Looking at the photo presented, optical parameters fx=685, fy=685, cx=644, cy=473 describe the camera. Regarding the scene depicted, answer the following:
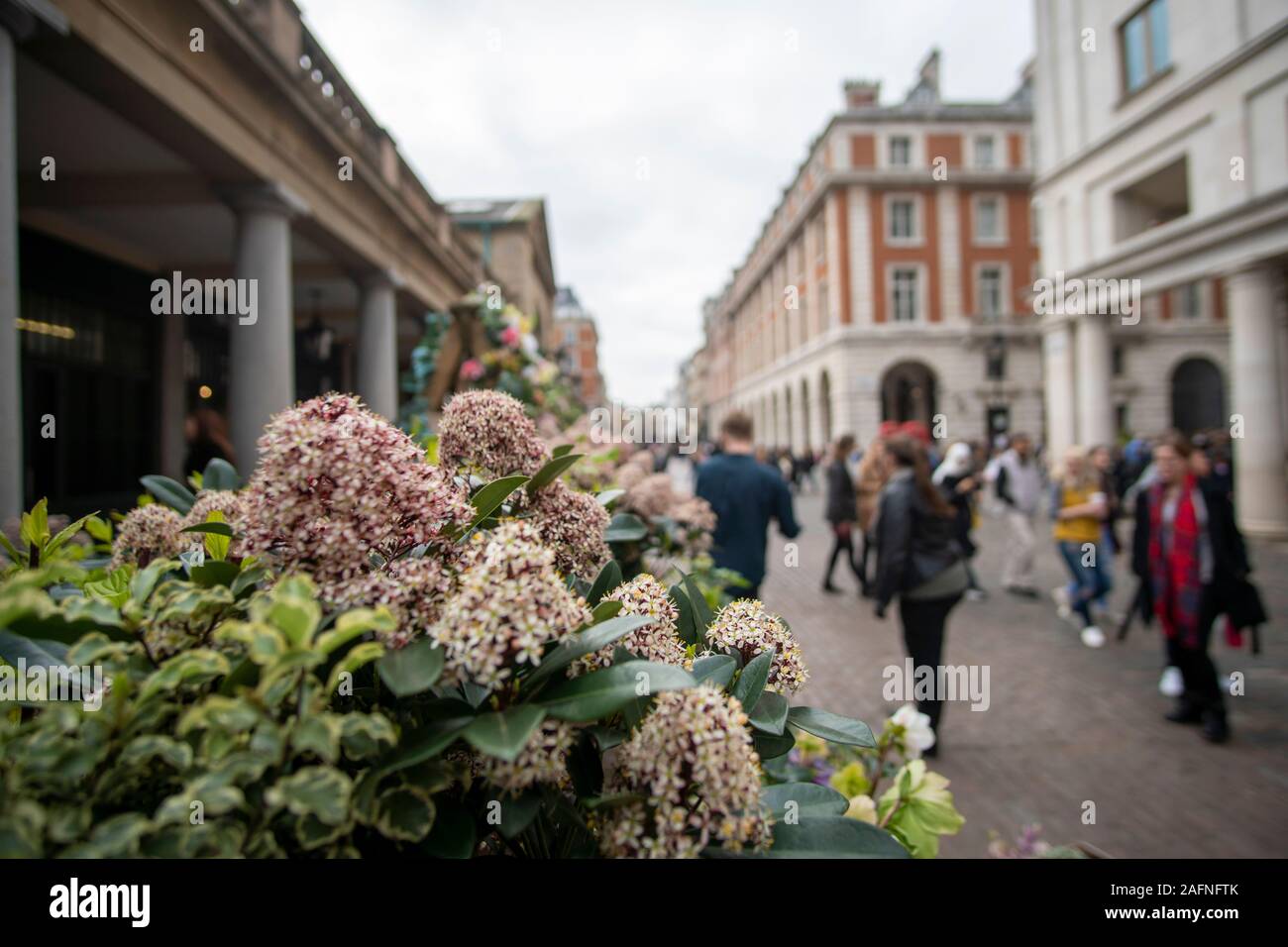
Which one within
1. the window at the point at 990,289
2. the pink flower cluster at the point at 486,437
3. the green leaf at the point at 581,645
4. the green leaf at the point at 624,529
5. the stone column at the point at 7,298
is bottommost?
the green leaf at the point at 581,645

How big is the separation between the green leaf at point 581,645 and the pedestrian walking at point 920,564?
14.1 ft

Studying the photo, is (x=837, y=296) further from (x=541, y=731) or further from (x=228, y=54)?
(x=541, y=731)

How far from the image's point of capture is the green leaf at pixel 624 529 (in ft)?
4.94

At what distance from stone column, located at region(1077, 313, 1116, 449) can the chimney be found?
98.8ft

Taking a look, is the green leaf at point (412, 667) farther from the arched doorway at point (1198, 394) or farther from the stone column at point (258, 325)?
the arched doorway at point (1198, 394)

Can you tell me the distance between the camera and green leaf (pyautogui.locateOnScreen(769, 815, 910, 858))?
2.55 feet

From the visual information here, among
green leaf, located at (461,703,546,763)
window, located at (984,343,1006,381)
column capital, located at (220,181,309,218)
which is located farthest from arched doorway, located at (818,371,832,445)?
green leaf, located at (461,703,546,763)

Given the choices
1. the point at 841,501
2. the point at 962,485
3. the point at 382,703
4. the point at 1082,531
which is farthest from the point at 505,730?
the point at 841,501

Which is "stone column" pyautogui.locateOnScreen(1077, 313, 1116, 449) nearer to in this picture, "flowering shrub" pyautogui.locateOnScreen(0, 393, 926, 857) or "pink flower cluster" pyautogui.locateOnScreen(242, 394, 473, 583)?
"flowering shrub" pyautogui.locateOnScreen(0, 393, 926, 857)

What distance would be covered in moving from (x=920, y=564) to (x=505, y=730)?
4.60 metres

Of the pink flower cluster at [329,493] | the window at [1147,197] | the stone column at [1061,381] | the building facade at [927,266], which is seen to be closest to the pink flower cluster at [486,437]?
the pink flower cluster at [329,493]

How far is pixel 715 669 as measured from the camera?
91cm
